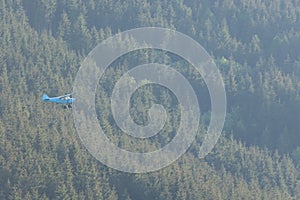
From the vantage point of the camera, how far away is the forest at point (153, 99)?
120875 mm

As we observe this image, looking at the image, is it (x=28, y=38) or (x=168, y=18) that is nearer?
(x=28, y=38)

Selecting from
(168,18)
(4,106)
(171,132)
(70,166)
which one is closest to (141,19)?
(168,18)

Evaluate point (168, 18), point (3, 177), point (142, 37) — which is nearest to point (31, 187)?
point (3, 177)

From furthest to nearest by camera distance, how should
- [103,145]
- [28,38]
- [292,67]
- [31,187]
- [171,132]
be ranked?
[292,67] → [28,38] → [171,132] → [103,145] → [31,187]

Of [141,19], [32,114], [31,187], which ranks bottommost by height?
[31,187]

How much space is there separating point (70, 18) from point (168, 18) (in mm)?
19289

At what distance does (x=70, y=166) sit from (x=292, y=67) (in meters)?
66.6

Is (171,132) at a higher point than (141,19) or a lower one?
lower

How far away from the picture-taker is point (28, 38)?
16262 cm

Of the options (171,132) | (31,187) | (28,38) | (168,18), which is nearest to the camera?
(31,187)

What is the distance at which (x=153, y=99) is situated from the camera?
153500mm

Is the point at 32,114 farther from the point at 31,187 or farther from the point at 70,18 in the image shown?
the point at 70,18

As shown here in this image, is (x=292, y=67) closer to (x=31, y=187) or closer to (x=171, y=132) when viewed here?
(x=171, y=132)

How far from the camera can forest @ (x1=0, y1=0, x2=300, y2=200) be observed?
397 feet
